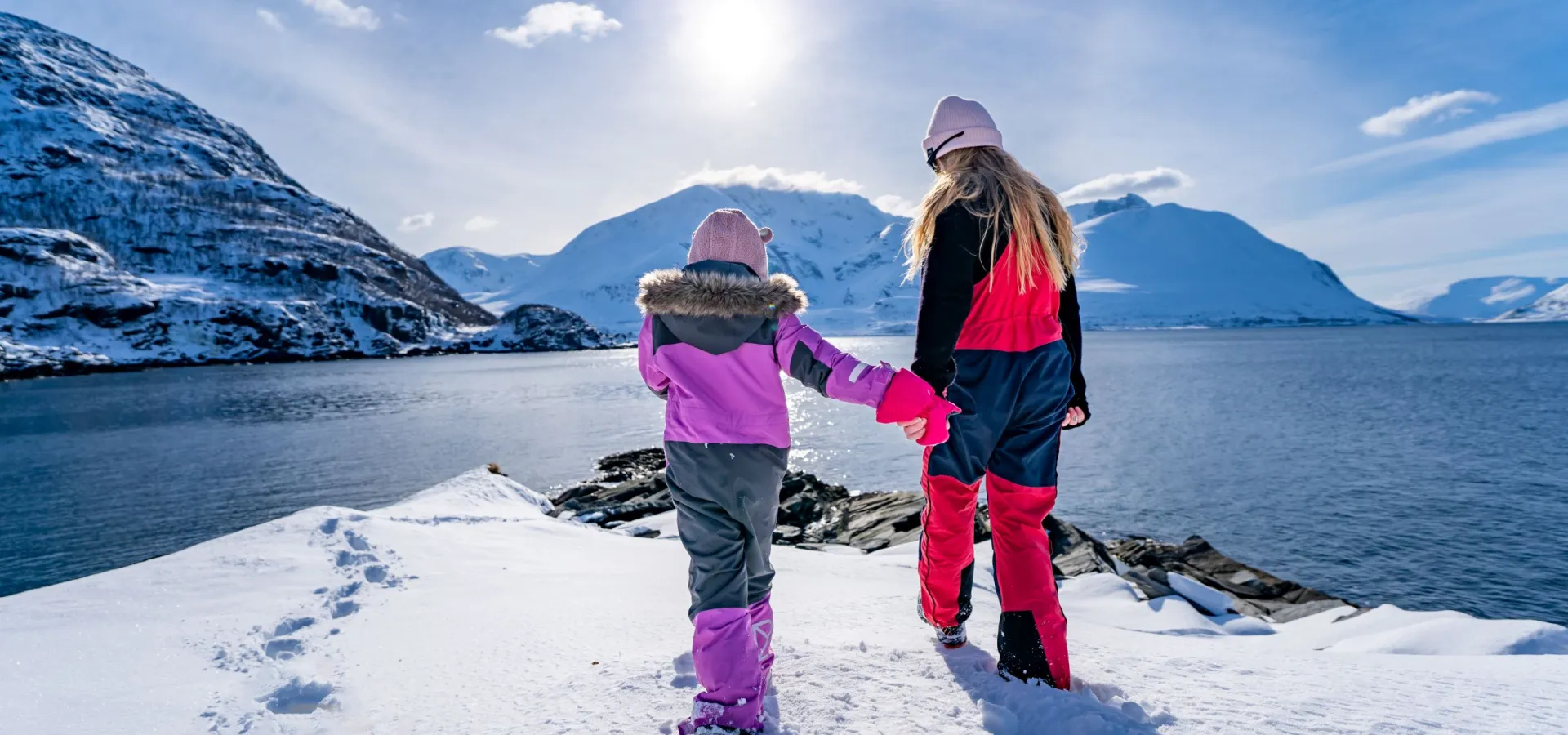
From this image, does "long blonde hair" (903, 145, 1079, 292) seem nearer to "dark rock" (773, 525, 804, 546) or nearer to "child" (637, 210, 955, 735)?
"child" (637, 210, 955, 735)

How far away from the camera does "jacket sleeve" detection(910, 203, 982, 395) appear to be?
137 inches

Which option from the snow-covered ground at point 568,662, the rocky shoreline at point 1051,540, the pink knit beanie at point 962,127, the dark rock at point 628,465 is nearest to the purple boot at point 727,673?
the snow-covered ground at point 568,662

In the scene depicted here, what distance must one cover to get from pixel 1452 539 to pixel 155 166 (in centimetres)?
25009

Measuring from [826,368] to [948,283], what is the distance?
745mm

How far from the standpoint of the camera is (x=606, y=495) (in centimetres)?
1803

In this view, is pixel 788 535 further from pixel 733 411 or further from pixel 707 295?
pixel 707 295

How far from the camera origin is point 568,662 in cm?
404

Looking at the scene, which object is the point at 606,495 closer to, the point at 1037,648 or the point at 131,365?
the point at 1037,648

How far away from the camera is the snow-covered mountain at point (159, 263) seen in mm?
123250

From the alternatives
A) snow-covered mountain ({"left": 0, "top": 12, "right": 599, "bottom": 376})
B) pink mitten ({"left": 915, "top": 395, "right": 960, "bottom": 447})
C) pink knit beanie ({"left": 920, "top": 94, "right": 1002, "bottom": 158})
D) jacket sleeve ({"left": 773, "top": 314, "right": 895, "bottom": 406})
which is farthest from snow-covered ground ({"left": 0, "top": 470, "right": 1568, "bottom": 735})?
snow-covered mountain ({"left": 0, "top": 12, "right": 599, "bottom": 376})

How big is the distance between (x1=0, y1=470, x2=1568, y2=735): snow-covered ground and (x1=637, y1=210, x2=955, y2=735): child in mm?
402

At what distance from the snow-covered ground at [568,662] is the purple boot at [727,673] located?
15 cm

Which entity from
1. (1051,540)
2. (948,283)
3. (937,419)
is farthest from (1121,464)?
(937,419)

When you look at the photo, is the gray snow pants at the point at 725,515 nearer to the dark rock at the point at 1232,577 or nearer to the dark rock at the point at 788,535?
the dark rock at the point at 1232,577
